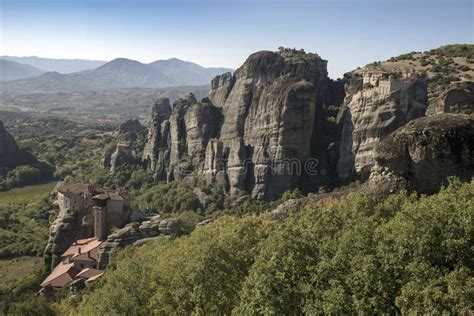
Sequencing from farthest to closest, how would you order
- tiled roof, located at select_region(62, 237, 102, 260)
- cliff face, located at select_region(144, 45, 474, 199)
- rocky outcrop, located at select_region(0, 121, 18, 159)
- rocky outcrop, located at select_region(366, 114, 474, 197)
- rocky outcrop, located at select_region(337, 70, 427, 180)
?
rocky outcrop, located at select_region(0, 121, 18, 159)
cliff face, located at select_region(144, 45, 474, 199)
rocky outcrop, located at select_region(337, 70, 427, 180)
tiled roof, located at select_region(62, 237, 102, 260)
rocky outcrop, located at select_region(366, 114, 474, 197)

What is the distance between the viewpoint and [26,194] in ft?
300

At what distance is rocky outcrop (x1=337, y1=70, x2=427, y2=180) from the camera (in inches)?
2286

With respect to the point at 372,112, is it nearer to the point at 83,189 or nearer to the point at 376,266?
the point at 83,189

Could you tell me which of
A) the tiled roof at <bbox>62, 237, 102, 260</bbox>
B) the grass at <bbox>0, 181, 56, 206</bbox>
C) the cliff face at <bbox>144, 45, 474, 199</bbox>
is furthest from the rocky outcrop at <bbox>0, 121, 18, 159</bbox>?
the tiled roof at <bbox>62, 237, 102, 260</bbox>

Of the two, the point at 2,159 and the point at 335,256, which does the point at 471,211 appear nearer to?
the point at 335,256

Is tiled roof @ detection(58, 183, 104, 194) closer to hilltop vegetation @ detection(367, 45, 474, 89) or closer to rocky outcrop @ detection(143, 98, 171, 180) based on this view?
rocky outcrop @ detection(143, 98, 171, 180)

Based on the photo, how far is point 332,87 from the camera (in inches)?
3083

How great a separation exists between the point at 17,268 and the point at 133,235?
1843 cm

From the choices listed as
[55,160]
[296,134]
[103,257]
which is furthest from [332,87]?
[55,160]

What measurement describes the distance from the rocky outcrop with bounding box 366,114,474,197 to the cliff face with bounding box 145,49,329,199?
132 ft

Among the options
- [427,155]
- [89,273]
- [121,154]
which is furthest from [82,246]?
[121,154]

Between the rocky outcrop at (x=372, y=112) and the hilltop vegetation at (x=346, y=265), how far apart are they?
37.8 meters

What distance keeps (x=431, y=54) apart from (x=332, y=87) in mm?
20670

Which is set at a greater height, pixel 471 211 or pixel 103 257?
pixel 471 211
